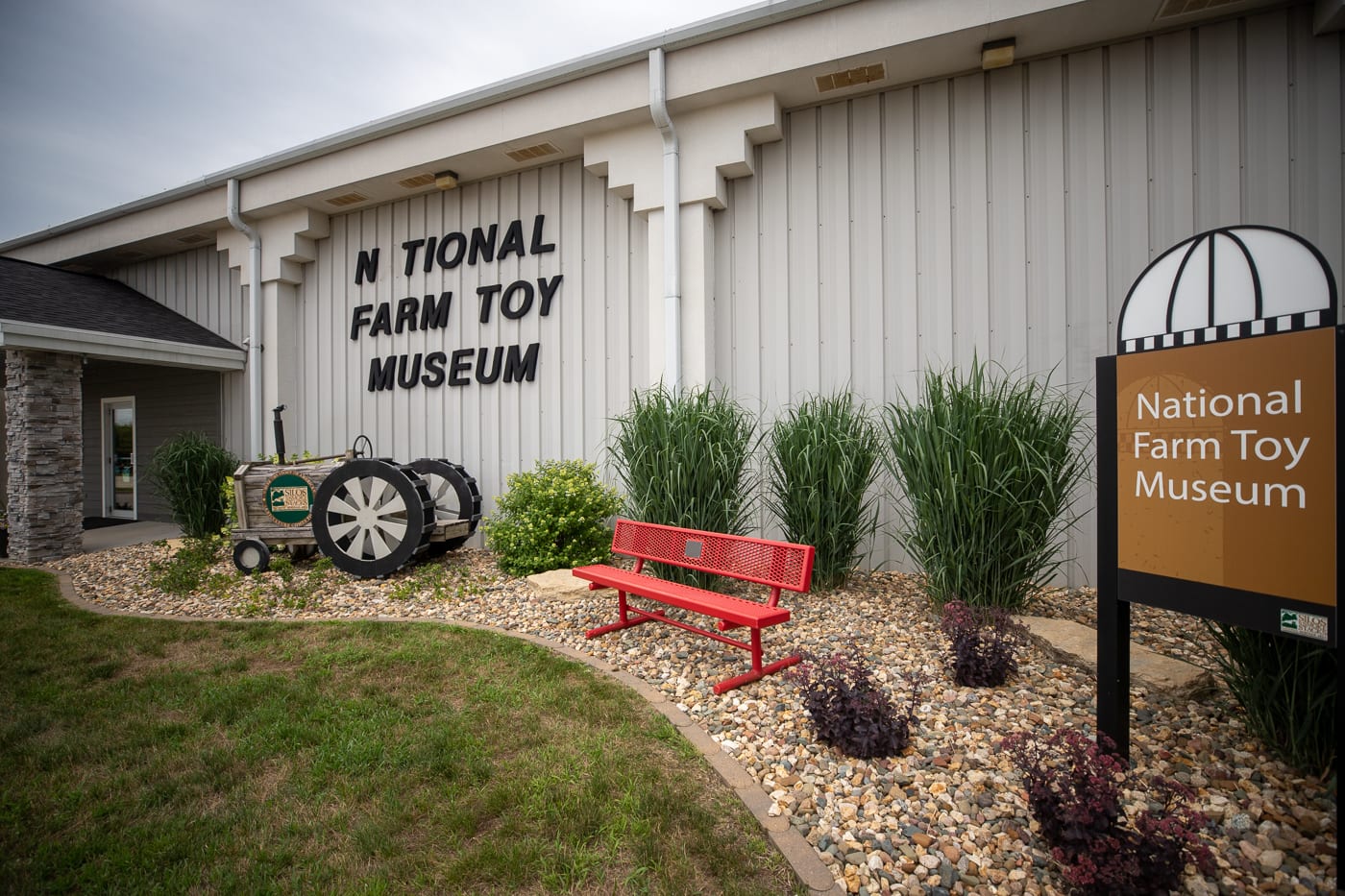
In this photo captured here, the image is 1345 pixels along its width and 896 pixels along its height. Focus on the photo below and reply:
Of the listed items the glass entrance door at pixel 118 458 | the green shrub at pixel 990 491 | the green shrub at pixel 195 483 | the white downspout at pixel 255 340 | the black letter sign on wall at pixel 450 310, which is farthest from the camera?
the glass entrance door at pixel 118 458

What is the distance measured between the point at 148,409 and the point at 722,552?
34.7 feet

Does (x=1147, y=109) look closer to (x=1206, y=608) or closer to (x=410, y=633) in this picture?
(x=1206, y=608)

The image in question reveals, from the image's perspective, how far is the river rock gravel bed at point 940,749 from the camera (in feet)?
5.90

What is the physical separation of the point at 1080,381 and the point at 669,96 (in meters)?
4.18

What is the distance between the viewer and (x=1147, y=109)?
4.70 metres

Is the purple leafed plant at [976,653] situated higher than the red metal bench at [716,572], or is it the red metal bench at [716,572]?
the red metal bench at [716,572]

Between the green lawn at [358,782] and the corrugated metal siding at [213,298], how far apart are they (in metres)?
5.80

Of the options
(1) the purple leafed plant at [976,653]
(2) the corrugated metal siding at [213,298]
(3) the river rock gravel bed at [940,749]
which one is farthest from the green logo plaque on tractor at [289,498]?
(1) the purple leafed plant at [976,653]

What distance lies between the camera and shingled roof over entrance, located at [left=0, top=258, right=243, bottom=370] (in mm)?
6730

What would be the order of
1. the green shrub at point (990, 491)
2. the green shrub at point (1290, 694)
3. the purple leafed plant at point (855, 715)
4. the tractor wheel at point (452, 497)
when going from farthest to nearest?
the tractor wheel at point (452, 497), the green shrub at point (990, 491), the purple leafed plant at point (855, 715), the green shrub at point (1290, 694)

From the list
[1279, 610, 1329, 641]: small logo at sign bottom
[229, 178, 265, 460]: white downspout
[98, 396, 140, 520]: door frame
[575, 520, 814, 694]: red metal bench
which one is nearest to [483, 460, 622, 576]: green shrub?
[575, 520, 814, 694]: red metal bench

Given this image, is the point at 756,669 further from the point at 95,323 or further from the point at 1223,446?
the point at 95,323

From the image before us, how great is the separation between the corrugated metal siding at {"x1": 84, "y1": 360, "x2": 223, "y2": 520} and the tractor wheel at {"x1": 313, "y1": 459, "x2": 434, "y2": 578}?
5064 millimetres

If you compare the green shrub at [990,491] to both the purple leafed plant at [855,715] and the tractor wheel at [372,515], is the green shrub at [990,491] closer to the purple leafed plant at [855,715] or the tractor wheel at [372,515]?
the purple leafed plant at [855,715]
